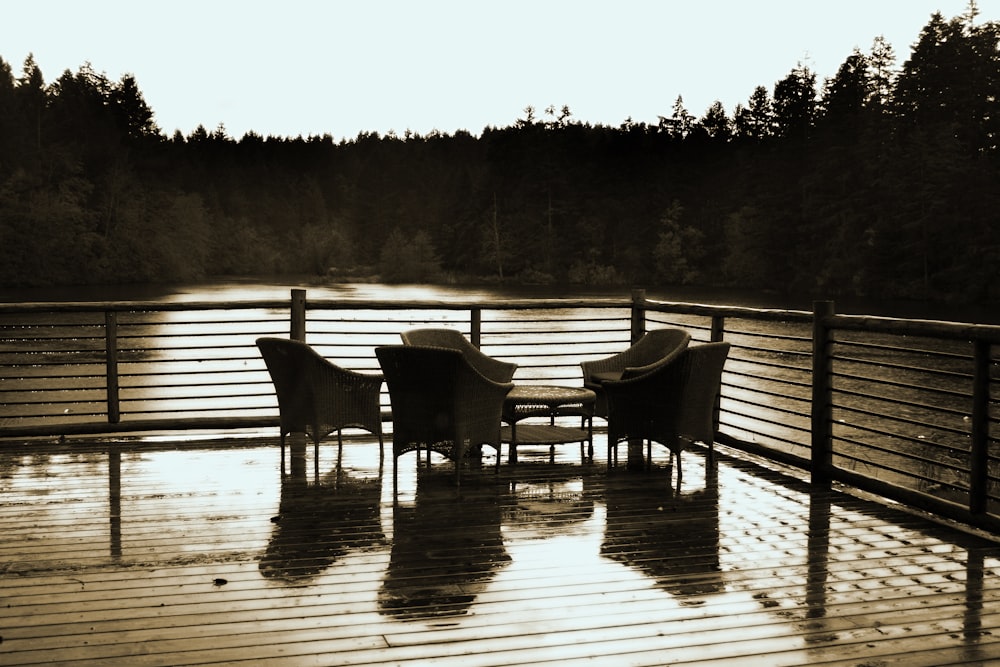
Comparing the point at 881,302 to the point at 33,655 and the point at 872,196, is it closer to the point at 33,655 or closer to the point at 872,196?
the point at 872,196

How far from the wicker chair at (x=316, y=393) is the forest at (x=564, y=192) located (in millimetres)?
30403

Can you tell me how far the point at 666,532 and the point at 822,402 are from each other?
4.75ft

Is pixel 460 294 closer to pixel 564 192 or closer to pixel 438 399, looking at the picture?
pixel 564 192

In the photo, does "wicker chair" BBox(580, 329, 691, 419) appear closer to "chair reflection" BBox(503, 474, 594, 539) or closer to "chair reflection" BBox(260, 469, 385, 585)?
"chair reflection" BBox(503, 474, 594, 539)

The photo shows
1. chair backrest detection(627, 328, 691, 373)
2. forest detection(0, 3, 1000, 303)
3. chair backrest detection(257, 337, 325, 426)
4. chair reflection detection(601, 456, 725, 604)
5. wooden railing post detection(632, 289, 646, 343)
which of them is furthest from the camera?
forest detection(0, 3, 1000, 303)

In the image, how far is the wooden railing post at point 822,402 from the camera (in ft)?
16.0

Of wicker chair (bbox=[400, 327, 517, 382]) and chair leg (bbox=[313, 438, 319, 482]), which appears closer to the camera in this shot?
chair leg (bbox=[313, 438, 319, 482])

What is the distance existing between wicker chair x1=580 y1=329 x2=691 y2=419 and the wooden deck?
780mm

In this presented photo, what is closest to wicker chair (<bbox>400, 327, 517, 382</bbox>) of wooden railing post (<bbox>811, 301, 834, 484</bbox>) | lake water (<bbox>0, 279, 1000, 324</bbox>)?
wooden railing post (<bbox>811, 301, 834, 484</bbox>)

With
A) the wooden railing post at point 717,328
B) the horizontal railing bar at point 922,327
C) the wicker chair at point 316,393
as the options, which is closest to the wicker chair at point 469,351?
the wicker chair at point 316,393

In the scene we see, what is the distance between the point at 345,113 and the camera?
61594mm

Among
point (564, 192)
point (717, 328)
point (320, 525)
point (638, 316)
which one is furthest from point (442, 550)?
point (564, 192)

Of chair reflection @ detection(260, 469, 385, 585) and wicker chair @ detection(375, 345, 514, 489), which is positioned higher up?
wicker chair @ detection(375, 345, 514, 489)

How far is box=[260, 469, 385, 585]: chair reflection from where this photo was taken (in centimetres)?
352
